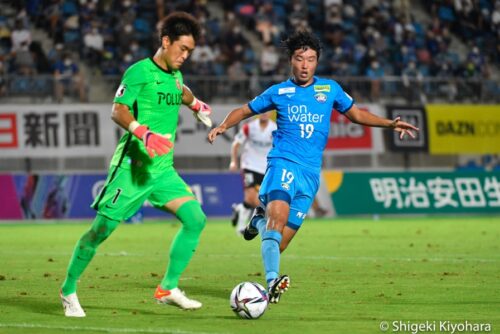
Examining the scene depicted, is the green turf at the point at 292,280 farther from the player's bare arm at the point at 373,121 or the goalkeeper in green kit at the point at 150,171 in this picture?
the player's bare arm at the point at 373,121

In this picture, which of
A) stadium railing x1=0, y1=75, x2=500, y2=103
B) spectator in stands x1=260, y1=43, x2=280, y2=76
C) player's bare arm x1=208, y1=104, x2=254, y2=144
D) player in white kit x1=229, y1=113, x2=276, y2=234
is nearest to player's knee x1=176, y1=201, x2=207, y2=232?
player's bare arm x1=208, y1=104, x2=254, y2=144

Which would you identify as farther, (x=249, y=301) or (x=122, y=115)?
(x=122, y=115)

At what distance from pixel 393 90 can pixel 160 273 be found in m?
17.3

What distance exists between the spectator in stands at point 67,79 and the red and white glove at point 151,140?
18103mm

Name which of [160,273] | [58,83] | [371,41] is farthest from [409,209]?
[160,273]

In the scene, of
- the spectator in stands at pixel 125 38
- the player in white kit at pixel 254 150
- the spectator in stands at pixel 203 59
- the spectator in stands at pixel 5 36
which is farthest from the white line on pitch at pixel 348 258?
the spectator in stands at pixel 125 38

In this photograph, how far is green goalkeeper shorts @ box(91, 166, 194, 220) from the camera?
31.7 ft

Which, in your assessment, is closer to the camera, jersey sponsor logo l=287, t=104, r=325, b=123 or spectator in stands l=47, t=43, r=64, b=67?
jersey sponsor logo l=287, t=104, r=325, b=123

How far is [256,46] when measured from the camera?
33250 mm

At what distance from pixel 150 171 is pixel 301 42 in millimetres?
2055

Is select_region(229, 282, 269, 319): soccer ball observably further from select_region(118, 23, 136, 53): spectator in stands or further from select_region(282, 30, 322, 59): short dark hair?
select_region(118, 23, 136, 53): spectator in stands

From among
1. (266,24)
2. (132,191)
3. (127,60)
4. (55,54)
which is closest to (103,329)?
(132,191)

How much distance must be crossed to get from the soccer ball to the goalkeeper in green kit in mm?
708

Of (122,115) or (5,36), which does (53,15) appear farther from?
(122,115)
